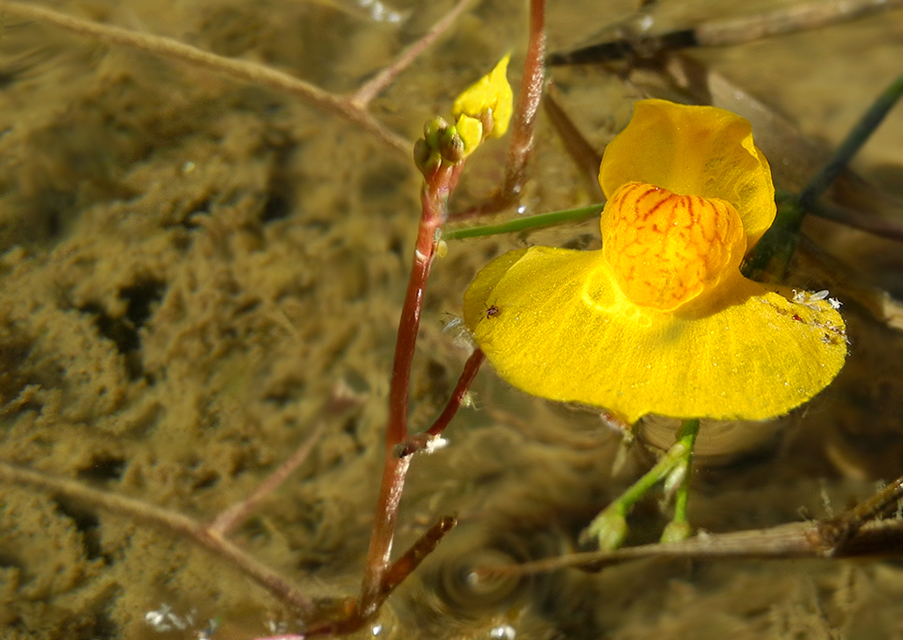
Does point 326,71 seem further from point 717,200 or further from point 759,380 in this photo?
point 759,380

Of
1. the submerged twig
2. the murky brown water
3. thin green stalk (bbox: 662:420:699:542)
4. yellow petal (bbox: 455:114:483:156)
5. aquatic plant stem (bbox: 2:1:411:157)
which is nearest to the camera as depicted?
yellow petal (bbox: 455:114:483:156)

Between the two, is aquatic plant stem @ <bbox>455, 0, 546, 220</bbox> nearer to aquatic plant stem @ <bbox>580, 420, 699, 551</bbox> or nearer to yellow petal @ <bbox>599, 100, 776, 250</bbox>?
yellow petal @ <bbox>599, 100, 776, 250</bbox>

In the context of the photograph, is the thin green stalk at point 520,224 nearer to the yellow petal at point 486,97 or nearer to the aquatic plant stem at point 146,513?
the yellow petal at point 486,97

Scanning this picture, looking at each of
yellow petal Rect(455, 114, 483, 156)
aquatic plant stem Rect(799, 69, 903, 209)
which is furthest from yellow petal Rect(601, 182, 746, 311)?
aquatic plant stem Rect(799, 69, 903, 209)

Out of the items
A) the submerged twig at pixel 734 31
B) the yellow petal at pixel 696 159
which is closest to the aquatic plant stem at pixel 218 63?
the submerged twig at pixel 734 31

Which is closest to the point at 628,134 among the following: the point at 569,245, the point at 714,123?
the point at 714,123

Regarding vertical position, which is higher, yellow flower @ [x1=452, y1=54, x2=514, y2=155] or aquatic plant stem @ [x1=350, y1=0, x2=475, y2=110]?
yellow flower @ [x1=452, y1=54, x2=514, y2=155]

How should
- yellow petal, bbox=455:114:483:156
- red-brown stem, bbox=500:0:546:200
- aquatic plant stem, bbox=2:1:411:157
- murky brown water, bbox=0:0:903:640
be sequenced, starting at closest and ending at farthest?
yellow petal, bbox=455:114:483:156 < murky brown water, bbox=0:0:903:640 < red-brown stem, bbox=500:0:546:200 < aquatic plant stem, bbox=2:1:411:157
